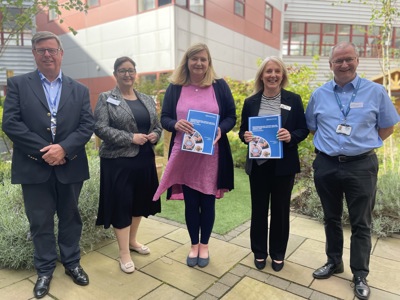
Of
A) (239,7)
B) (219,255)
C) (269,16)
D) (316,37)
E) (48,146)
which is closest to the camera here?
(48,146)

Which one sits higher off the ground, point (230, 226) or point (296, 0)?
point (296, 0)

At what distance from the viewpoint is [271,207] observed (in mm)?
3227

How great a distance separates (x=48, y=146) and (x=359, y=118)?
2.57 metres

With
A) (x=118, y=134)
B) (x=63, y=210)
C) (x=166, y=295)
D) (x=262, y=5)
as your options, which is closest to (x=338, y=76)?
(x=118, y=134)

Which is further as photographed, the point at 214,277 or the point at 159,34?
Result: the point at 159,34

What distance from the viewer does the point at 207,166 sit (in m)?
3.25

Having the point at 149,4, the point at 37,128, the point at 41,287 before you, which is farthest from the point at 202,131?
the point at 149,4

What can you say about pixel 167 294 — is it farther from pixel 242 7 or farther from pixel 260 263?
pixel 242 7

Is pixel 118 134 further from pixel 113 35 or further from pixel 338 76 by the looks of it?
pixel 113 35

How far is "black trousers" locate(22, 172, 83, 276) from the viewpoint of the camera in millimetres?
2828

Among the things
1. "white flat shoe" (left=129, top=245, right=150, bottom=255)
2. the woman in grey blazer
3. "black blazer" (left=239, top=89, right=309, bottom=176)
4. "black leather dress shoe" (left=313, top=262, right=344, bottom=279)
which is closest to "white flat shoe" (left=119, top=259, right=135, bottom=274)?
the woman in grey blazer

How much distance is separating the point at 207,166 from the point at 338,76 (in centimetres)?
144

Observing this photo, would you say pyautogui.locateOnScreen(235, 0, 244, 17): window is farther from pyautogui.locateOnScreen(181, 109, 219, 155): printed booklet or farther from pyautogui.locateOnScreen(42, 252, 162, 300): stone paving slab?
pyautogui.locateOnScreen(42, 252, 162, 300): stone paving slab

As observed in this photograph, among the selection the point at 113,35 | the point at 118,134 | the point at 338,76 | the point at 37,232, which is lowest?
the point at 37,232
